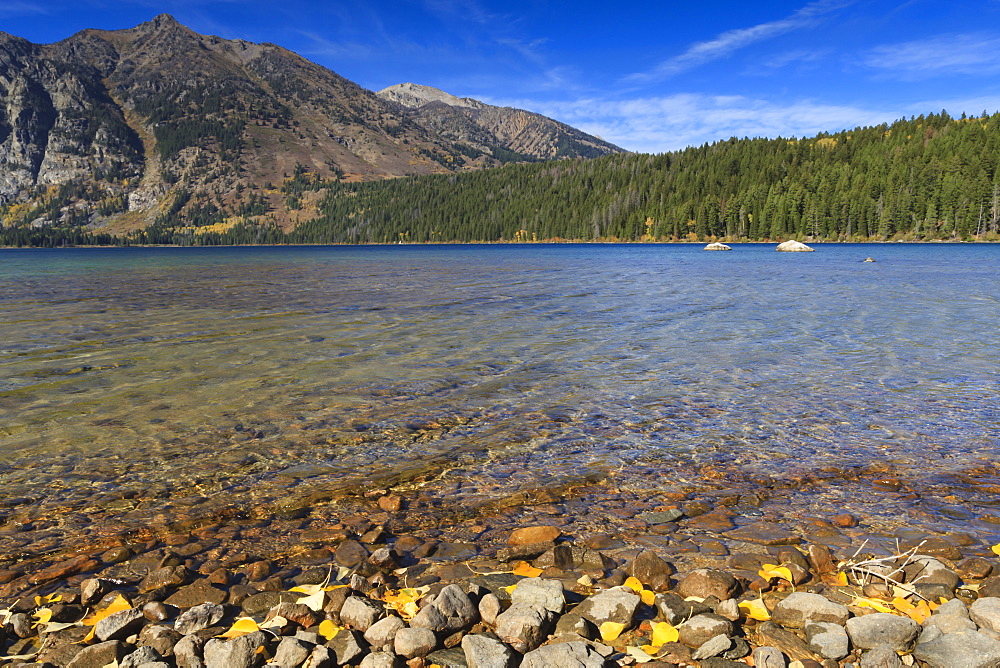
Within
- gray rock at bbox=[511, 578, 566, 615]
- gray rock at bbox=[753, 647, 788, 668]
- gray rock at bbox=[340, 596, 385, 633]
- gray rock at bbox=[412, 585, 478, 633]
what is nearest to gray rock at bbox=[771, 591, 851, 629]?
gray rock at bbox=[753, 647, 788, 668]

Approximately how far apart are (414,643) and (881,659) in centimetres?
362

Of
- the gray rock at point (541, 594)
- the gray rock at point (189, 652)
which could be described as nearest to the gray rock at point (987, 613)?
the gray rock at point (541, 594)

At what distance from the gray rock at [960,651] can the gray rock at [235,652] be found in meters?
5.24

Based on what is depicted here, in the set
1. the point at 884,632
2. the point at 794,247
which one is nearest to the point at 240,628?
the point at 884,632

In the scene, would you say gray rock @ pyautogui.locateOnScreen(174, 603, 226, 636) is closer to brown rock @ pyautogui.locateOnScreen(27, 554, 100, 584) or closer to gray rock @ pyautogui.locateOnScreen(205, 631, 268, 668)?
gray rock @ pyautogui.locateOnScreen(205, 631, 268, 668)

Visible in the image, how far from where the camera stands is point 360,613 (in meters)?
4.89

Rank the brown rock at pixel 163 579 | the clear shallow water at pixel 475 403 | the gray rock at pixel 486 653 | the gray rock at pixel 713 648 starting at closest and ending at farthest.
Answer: the gray rock at pixel 486 653, the gray rock at pixel 713 648, the brown rock at pixel 163 579, the clear shallow water at pixel 475 403

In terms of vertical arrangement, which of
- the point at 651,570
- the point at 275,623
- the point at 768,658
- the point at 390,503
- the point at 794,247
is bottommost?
the point at 390,503

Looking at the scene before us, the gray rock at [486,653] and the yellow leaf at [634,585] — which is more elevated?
the gray rock at [486,653]

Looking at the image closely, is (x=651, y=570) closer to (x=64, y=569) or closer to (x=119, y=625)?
Result: (x=119, y=625)

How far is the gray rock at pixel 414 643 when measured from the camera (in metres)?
4.46

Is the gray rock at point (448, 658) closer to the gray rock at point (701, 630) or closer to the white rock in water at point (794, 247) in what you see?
the gray rock at point (701, 630)

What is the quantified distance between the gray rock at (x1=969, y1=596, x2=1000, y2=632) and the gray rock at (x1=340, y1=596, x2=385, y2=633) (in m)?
5.15

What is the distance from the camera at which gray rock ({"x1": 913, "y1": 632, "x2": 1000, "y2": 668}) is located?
Result: 4.13 meters
